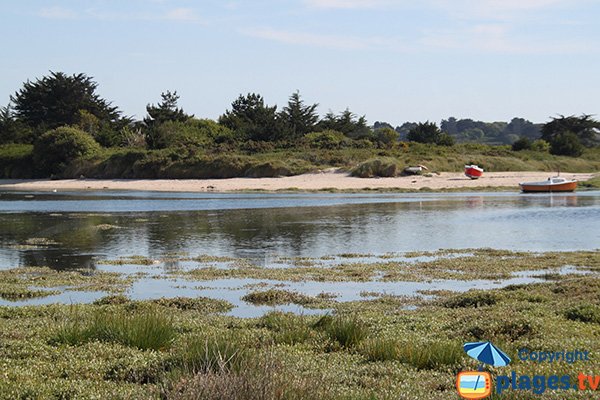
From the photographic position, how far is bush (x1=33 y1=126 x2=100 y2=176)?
8312 centimetres

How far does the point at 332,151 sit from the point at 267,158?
6453 millimetres

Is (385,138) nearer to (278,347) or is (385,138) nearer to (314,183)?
(314,183)

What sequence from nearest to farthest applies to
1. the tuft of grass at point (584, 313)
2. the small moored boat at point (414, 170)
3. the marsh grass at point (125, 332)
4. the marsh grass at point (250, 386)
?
the marsh grass at point (250, 386) < the marsh grass at point (125, 332) < the tuft of grass at point (584, 313) < the small moored boat at point (414, 170)

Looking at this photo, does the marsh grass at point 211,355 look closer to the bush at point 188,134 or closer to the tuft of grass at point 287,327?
the tuft of grass at point 287,327

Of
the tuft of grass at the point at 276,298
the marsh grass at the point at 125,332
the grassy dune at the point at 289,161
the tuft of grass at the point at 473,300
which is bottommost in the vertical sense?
the tuft of grass at the point at 276,298

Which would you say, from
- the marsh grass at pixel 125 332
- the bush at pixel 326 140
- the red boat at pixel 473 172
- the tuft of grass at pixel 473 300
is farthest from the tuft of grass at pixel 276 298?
the bush at pixel 326 140

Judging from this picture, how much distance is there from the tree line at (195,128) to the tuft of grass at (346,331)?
7165cm

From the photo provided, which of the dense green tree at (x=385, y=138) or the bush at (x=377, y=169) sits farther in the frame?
the dense green tree at (x=385, y=138)

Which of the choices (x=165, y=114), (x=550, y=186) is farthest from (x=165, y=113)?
(x=550, y=186)

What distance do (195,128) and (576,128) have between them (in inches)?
1854

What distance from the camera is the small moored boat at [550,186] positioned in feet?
186

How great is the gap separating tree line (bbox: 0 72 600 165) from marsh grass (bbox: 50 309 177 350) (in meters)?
71.8

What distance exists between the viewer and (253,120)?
102 m

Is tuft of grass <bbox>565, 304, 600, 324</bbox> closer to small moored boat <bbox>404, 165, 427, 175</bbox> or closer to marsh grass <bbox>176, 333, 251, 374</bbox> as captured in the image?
marsh grass <bbox>176, 333, 251, 374</bbox>
